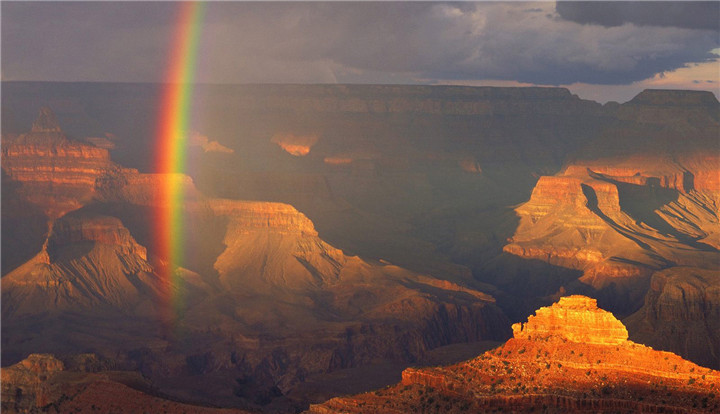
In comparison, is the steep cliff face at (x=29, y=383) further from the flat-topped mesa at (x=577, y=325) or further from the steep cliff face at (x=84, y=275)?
the steep cliff face at (x=84, y=275)

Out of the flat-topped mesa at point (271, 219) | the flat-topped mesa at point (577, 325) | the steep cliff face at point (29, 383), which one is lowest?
the steep cliff face at point (29, 383)

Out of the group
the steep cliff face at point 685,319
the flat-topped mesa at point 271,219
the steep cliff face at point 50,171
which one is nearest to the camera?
the steep cliff face at point 685,319

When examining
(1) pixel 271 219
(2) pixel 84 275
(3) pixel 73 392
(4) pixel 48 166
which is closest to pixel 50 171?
(4) pixel 48 166

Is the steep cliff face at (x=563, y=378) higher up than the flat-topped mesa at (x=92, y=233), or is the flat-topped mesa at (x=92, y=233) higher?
the flat-topped mesa at (x=92, y=233)

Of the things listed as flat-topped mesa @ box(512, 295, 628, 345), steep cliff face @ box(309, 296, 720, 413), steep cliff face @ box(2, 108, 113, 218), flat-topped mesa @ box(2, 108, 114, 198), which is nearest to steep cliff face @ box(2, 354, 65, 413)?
steep cliff face @ box(309, 296, 720, 413)

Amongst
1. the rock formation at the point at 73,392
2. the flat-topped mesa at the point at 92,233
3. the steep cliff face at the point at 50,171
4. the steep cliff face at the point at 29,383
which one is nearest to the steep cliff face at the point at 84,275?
the flat-topped mesa at the point at 92,233

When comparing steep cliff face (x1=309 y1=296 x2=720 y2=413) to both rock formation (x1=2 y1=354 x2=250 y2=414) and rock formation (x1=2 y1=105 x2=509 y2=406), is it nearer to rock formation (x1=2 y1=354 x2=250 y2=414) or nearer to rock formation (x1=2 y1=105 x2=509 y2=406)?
rock formation (x1=2 y1=354 x2=250 y2=414)

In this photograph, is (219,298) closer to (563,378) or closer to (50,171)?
(50,171)
